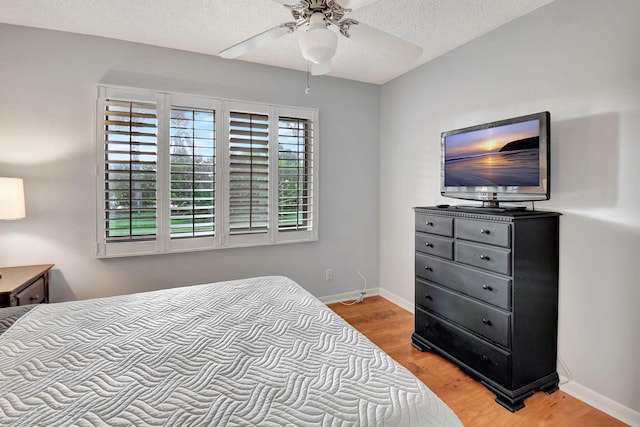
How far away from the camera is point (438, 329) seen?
8.36ft

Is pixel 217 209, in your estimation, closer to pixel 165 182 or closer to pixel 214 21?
pixel 165 182

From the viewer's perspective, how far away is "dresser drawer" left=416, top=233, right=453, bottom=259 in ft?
7.98

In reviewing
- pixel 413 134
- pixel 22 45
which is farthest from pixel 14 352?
pixel 413 134

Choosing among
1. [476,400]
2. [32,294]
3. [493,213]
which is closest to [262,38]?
[493,213]

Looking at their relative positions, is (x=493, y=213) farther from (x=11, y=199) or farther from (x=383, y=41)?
(x=11, y=199)

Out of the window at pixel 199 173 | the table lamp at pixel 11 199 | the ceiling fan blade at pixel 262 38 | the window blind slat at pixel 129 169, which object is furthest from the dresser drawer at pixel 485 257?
the table lamp at pixel 11 199

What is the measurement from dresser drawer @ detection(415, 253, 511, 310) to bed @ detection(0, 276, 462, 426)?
3.81 feet

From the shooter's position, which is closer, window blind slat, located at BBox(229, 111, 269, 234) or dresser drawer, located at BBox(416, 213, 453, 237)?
dresser drawer, located at BBox(416, 213, 453, 237)

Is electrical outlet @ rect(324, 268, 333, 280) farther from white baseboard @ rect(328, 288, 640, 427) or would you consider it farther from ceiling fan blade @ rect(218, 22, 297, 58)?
ceiling fan blade @ rect(218, 22, 297, 58)

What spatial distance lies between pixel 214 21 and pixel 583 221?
118 inches

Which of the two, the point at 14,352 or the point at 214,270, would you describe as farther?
the point at 214,270

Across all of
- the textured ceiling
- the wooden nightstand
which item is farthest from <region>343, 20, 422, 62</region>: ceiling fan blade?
the wooden nightstand

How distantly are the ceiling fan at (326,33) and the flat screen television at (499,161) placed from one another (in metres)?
0.94

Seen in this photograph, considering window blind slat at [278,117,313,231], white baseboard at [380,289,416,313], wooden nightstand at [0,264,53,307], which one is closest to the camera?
wooden nightstand at [0,264,53,307]
